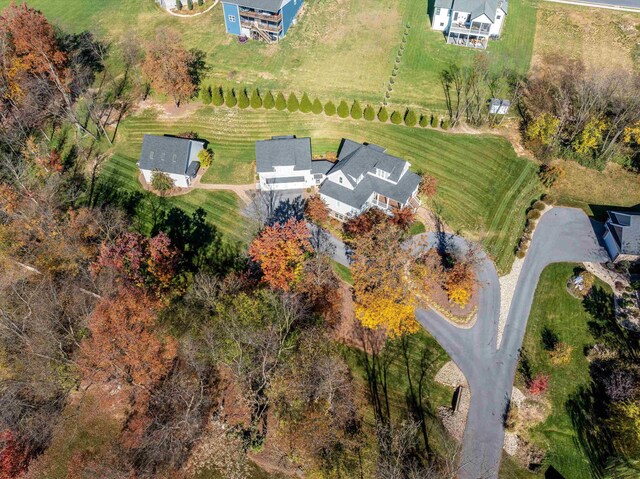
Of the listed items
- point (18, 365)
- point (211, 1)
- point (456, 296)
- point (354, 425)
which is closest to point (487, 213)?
point (456, 296)

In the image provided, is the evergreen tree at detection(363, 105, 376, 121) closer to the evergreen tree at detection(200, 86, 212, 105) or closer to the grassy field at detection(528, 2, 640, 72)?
the evergreen tree at detection(200, 86, 212, 105)

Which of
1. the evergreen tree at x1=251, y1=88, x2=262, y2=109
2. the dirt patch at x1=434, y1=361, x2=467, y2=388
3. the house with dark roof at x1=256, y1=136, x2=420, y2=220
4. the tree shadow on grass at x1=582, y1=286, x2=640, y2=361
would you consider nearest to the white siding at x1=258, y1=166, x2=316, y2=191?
the house with dark roof at x1=256, y1=136, x2=420, y2=220

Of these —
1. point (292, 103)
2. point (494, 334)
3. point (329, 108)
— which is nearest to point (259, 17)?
point (292, 103)

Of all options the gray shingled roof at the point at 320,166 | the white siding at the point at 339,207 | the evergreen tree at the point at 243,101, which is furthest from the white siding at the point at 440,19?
the white siding at the point at 339,207

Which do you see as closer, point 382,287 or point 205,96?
point 382,287

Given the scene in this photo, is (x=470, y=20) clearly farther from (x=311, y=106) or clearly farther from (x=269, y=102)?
(x=269, y=102)

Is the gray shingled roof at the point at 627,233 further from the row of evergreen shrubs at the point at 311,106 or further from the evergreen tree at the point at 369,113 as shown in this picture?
the evergreen tree at the point at 369,113
